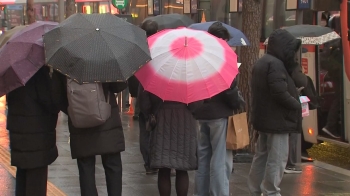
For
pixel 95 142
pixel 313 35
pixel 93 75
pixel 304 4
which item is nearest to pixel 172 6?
pixel 304 4

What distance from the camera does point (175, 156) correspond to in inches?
255

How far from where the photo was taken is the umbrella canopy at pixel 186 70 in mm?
6051

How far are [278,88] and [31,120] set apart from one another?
94.2 inches

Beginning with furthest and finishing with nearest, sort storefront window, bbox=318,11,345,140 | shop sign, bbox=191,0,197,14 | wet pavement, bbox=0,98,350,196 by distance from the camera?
shop sign, bbox=191,0,197,14, storefront window, bbox=318,11,345,140, wet pavement, bbox=0,98,350,196

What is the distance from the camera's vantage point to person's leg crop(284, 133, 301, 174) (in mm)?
9373

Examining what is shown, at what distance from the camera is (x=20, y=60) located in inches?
236

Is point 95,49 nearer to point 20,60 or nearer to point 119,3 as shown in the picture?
point 20,60

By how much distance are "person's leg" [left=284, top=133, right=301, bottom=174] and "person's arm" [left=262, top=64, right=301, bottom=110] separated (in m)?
2.59

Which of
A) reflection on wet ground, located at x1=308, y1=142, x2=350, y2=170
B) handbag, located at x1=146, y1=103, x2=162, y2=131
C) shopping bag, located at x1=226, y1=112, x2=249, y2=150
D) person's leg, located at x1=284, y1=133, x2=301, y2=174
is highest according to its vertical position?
handbag, located at x1=146, y1=103, x2=162, y2=131

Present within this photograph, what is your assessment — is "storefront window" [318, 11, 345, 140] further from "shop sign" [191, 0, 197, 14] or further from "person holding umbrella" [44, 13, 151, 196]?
"shop sign" [191, 0, 197, 14]

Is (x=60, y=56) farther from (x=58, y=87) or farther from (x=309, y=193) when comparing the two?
(x=309, y=193)

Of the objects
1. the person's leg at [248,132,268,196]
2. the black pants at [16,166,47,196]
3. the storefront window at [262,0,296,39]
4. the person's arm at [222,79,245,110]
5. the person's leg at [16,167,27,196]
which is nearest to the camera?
the black pants at [16,166,47,196]

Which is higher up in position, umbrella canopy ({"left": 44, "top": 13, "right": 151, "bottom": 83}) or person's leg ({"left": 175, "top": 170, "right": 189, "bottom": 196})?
umbrella canopy ({"left": 44, "top": 13, "right": 151, "bottom": 83})

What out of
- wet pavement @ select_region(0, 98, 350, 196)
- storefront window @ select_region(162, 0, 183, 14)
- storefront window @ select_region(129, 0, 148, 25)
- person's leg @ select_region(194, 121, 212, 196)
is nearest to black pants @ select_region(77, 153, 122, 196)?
person's leg @ select_region(194, 121, 212, 196)
